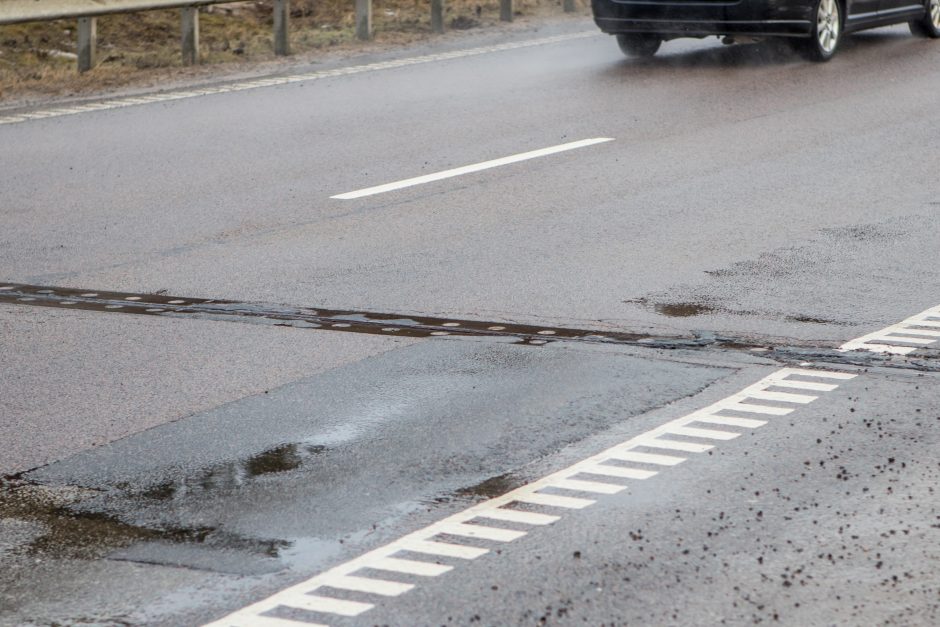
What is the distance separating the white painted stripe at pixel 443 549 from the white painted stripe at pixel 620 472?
747 mm

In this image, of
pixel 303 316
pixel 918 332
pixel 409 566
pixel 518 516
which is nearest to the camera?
pixel 409 566

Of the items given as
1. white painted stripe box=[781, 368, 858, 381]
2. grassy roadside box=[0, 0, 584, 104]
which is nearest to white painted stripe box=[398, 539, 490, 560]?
white painted stripe box=[781, 368, 858, 381]

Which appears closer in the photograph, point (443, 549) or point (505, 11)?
point (443, 549)

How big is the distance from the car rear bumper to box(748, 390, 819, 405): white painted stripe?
1030 cm

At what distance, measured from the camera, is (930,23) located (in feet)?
60.7

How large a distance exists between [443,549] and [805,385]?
2132 millimetres

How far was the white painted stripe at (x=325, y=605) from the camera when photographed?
428 cm

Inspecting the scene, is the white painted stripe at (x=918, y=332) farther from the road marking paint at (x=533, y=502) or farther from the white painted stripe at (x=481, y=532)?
the white painted stripe at (x=481, y=532)

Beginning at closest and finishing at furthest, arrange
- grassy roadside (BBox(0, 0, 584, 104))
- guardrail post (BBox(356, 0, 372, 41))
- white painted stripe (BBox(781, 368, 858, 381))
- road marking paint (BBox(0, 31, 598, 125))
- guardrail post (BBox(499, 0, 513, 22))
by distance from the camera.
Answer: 1. white painted stripe (BBox(781, 368, 858, 381))
2. road marking paint (BBox(0, 31, 598, 125))
3. grassy roadside (BBox(0, 0, 584, 104))
4. guardrail post (BBox(356, 0, 372, 41))
5. guardrail post (BBox(499, 0, 513, 22))

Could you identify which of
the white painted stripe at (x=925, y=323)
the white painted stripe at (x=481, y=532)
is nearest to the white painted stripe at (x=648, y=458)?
the white painted stripe at (x=481, y=532)

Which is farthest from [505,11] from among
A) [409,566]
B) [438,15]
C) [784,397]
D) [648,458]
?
[409,566]

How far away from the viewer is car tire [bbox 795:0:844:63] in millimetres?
16328

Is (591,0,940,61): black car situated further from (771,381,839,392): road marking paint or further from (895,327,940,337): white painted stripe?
→ (771,381,839,392): road marking paint

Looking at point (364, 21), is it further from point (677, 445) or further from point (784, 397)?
point (677, 445)
